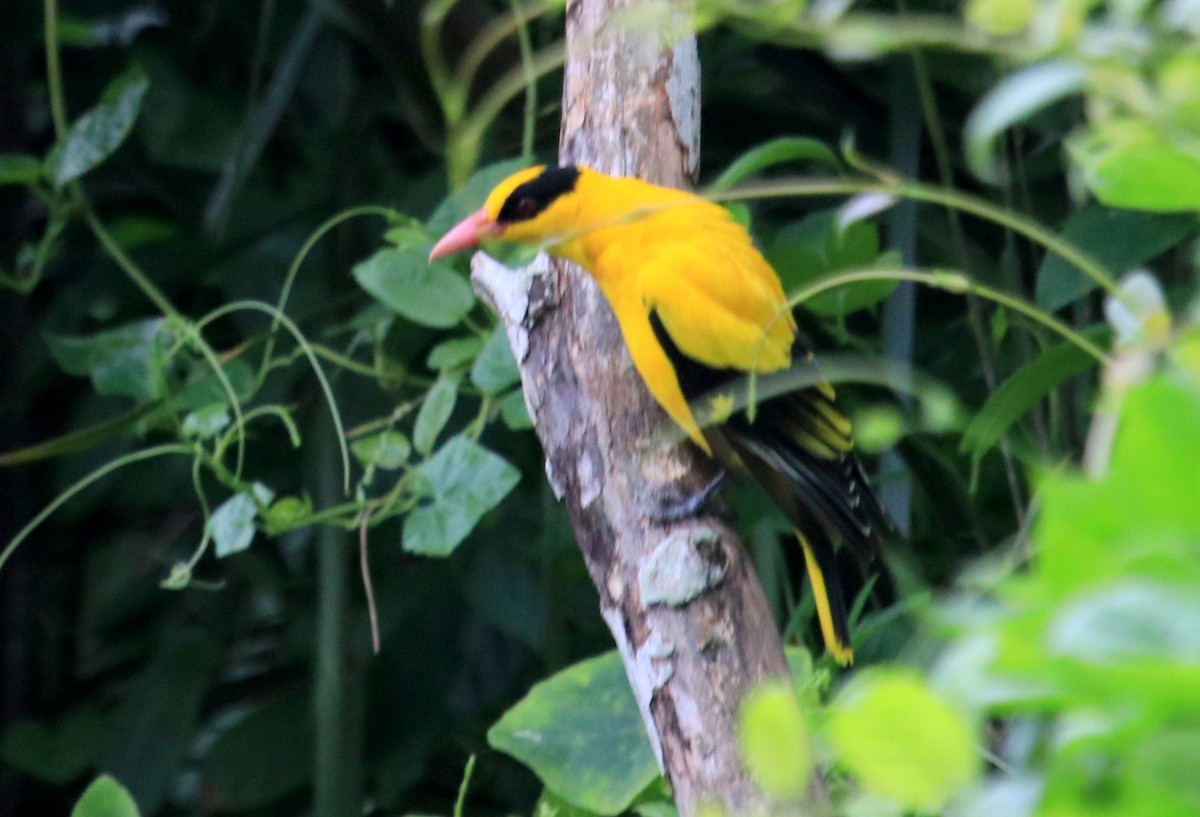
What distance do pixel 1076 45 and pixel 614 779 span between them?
0.98m

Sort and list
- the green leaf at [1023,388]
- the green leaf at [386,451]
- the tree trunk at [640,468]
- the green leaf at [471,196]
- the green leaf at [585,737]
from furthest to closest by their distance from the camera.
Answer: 1. the green leaf at [471,196]
2. the green leaf at [386,451]
3. the green leaf at [585,737]
4. the tree trunk at [640,468]
5. the green leaf at [1023,388]

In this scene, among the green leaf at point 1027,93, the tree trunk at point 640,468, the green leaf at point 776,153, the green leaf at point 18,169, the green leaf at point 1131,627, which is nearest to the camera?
the green leaf at point 1131,627

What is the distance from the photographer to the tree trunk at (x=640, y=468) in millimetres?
1178

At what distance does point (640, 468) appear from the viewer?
1.34m

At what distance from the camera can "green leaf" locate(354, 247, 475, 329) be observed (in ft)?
5.34

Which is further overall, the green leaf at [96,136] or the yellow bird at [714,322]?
the green leaf at [96,136]

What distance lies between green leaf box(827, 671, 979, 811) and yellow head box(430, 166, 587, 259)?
50.1 inches

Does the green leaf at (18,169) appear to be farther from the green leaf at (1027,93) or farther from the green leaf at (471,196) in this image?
the green leaf at (1027,93)

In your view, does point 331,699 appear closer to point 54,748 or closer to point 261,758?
point 261,758

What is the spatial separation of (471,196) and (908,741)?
1.47 m

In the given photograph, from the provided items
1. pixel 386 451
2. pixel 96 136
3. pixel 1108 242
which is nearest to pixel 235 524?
pixel 386 451

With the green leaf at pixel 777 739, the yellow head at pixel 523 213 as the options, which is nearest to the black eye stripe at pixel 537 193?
the yellow head at pixel 523 213

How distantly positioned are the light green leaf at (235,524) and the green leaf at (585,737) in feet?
1.35

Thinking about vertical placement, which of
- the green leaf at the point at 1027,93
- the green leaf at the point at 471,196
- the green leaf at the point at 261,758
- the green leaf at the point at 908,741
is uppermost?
the green leaf at the point at 1027,93
